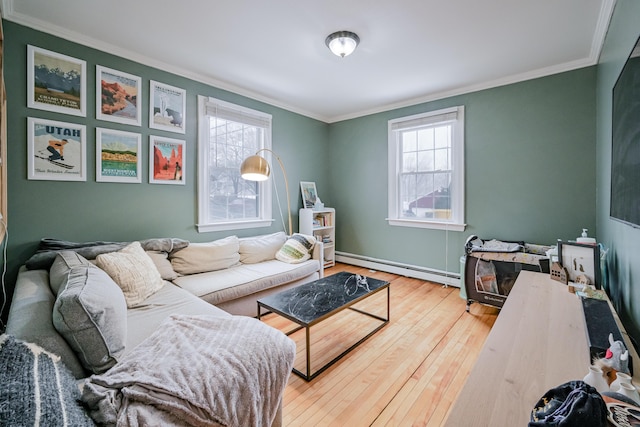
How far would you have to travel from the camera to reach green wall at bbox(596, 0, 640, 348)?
138cm

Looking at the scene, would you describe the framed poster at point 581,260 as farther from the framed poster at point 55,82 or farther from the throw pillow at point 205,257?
the framed poster at point 55,82

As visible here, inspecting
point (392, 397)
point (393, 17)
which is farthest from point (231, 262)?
point (393, 17)

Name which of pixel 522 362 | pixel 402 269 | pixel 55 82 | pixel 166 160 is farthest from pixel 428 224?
pixel 55 82

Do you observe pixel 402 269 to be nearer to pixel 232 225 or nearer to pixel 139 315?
pixel 232 225

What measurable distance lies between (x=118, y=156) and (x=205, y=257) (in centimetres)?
128

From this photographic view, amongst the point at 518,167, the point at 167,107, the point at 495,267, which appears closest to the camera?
the point at 495,267

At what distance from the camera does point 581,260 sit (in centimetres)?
187

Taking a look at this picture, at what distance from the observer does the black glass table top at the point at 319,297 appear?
6.63 ft

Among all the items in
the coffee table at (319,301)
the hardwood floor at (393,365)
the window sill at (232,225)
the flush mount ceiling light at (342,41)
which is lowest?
the hardwood floor at (393,365)

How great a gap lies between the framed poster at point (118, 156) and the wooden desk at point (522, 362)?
3.17 m

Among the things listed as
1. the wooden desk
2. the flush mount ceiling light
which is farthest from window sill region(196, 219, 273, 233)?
the wooden desk

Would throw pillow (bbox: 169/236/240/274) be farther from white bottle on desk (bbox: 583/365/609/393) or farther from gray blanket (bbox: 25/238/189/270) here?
white bottle on desk (bbox: 583/365/609/393)

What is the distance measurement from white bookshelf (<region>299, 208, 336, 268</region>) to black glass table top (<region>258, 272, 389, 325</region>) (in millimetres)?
1637

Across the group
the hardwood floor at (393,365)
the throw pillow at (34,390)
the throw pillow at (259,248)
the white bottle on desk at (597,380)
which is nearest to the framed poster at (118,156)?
the throw pillow at (259,248)
